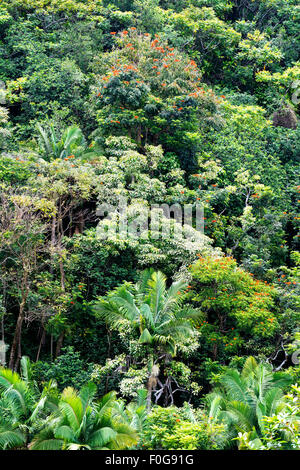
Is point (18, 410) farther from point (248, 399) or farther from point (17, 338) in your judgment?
point (248, 399)

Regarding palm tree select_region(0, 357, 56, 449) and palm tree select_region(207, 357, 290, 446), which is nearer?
palm tree select_region(0, 357, 56, 449)

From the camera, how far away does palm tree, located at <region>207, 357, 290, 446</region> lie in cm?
1140

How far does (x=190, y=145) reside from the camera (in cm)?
1983

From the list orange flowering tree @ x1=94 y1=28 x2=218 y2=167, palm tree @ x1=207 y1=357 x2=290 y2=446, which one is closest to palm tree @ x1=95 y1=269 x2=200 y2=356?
palm tree @ x1=207 y1=357 x2=290 y2=446

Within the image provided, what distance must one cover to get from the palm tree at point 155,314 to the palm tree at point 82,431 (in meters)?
2.52

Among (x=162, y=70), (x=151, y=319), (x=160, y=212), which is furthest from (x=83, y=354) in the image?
(x=162, y=70)

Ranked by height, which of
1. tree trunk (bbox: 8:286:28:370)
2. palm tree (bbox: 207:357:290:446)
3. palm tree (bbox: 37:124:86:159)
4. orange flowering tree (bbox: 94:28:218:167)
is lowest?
tree trunk (bbox: 8:286:28:370)

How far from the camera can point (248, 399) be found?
1212 cm

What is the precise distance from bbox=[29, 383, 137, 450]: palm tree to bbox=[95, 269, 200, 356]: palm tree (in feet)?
8.26

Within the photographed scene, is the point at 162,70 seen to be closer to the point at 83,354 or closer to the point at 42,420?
the point at 83,354

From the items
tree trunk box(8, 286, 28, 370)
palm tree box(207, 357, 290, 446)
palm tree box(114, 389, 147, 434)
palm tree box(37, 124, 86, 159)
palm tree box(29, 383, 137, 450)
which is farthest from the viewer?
palm tree box(37, 124, 86, 159)

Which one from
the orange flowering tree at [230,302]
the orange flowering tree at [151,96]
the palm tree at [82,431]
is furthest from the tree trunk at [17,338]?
the orange flowering tree at [151,96]

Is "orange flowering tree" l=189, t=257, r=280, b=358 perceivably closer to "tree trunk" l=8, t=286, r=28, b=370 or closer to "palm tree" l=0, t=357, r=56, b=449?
"tree trunk" l=8, t=286, r=28, b=370

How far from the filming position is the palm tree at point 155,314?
13.2 meters
